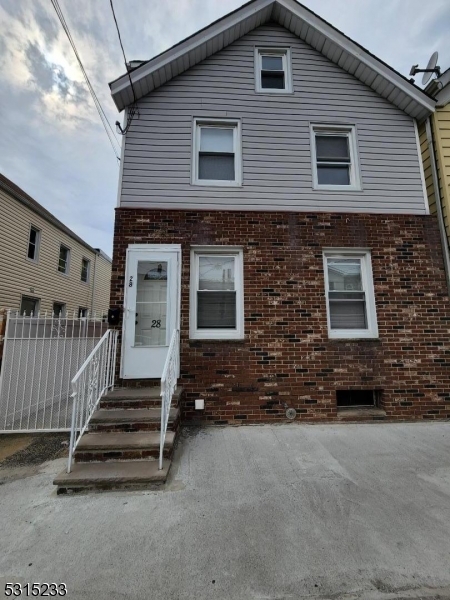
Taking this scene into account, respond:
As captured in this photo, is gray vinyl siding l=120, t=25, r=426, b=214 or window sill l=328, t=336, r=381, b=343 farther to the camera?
gray vinyl siding l=120, t=25, r=426, b=214

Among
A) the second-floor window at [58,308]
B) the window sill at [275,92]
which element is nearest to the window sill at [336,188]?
the window sill at [275,92]

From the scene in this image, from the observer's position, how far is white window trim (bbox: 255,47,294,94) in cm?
570

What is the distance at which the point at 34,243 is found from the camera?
11.6 meters

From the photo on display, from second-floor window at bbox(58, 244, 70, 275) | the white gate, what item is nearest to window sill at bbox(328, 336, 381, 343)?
the white gate

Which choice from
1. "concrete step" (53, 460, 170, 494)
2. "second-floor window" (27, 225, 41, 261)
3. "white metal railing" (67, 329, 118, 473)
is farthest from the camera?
"second-floor window" (27, 225, 41, 261)

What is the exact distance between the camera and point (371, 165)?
5551 mm

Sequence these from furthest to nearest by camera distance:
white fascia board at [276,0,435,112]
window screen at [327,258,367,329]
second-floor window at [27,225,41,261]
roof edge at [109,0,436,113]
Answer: second-floor window at [27,225,41,261] < white fascia board at [276,0,435,112] < roof edge at [109,0,436,113] < window screen at [327,258,367,329]

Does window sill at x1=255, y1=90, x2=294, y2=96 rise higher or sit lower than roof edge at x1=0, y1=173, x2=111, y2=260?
lower

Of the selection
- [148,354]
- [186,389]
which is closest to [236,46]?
[148,354]

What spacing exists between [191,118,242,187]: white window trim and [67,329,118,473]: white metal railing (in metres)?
3.10

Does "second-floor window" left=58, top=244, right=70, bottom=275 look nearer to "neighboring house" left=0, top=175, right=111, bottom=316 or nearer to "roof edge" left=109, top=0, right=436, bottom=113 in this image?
"neighboring house" left=0, top=175, right=111, bottom=316

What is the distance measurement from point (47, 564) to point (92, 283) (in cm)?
1477

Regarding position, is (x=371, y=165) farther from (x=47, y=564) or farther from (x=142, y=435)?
(x=47, y=564)

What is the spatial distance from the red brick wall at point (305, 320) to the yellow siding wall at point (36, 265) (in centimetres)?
756
